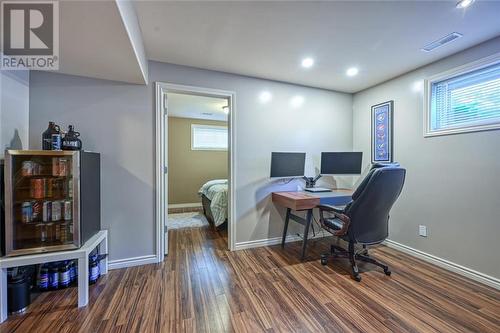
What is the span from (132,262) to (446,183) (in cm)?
371

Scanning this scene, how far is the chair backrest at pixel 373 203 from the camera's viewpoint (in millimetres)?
1993

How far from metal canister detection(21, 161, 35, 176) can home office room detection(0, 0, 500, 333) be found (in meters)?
0.02

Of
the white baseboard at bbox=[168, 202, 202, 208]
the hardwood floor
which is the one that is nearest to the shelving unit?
the hardwood floor

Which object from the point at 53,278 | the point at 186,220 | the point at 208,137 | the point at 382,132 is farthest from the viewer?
the point at 208,137

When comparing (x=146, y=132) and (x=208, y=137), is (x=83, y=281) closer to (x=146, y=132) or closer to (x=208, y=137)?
(x=146, y=132)

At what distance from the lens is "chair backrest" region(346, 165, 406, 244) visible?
78.5 inches

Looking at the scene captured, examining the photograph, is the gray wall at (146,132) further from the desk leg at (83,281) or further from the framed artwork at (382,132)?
the framed artwork at (382,132)

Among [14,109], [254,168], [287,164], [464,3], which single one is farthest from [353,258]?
[14,109]

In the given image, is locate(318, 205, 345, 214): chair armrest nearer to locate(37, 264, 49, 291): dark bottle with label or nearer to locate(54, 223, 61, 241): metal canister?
locate(54, 223, 61, 241): metal canister

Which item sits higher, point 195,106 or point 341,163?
point 195,106

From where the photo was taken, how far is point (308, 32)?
1.96 meters

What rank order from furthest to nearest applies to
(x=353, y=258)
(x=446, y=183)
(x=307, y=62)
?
(x=307, y=62), (x=446, y=183), (x=353, y=258)

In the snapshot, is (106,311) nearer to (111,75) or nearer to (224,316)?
(224,316)

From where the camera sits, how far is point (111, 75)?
2199 millimetres
